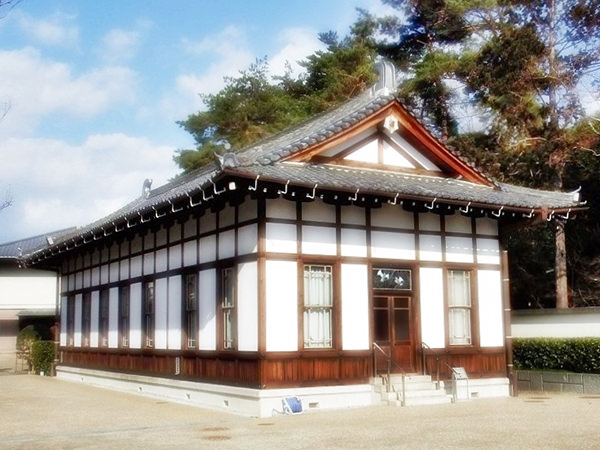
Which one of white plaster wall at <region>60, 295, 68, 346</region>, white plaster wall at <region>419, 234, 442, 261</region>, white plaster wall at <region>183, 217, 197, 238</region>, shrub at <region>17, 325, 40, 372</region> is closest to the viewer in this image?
white plaster wall at <region>419, 234, 442, 261</region>

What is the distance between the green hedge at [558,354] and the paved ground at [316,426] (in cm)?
110

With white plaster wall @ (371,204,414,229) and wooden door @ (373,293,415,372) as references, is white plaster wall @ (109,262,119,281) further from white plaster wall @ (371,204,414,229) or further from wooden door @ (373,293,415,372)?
white plaster wall @ (371,204,414,229)

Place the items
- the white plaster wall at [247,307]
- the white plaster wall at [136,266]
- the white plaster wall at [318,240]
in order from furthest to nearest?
the white plaster wall at [136,266], the white plaster wall at [318,240], the white plaster wall at [247,307]

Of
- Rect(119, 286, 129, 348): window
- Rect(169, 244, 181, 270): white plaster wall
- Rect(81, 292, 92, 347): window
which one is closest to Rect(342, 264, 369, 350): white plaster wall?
Rect(169, 244, 181, 270): white plaster wall

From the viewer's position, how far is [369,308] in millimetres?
16234

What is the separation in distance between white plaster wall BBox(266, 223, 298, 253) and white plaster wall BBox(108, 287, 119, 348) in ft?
29.9

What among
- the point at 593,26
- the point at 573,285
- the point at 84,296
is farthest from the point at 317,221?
the point at 573,285

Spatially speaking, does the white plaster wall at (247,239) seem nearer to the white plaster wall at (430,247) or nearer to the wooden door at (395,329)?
the wooden door at (395,329)

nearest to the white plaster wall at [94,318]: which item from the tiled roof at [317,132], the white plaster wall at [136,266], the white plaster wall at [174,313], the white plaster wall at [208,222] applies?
the white plaster wall at [136,266]

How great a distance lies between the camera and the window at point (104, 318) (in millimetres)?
23375

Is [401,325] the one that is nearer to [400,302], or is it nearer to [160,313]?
[400,302]

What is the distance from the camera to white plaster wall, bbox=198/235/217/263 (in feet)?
55.4

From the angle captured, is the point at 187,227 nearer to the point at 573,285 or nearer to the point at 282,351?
the point at 282,351

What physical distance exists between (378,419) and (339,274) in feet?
11.6
